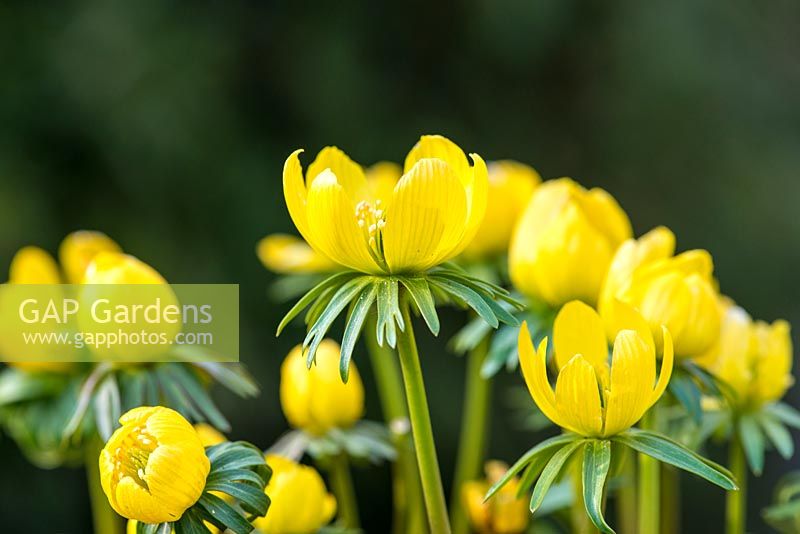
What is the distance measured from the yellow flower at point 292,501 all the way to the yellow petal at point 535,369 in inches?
5.6

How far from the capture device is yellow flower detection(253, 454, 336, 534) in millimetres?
A: 526

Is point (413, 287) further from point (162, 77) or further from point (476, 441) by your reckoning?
point (162, 77)

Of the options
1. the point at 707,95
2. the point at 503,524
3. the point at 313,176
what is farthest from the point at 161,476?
the point at 707,95

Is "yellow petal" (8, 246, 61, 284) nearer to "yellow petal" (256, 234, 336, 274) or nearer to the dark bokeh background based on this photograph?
"yellow petal" (256, 234, 336, 274)

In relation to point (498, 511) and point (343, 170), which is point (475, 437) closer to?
point (498, 511)

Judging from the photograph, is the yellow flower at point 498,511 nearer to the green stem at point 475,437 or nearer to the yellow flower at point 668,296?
the green stem at point 475,437

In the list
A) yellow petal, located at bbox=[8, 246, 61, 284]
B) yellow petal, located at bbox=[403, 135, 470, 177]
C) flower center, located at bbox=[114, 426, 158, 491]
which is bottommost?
flower center, located at bbox=[114, 426, 158, 491]

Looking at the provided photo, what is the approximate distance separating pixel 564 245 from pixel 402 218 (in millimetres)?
155

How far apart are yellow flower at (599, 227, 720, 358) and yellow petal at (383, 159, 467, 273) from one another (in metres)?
0.10

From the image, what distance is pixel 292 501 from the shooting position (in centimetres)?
53

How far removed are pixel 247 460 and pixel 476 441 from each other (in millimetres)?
290

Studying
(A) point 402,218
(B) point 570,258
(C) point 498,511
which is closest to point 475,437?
(C) point 498,511

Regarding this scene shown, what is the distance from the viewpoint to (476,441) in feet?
2.40

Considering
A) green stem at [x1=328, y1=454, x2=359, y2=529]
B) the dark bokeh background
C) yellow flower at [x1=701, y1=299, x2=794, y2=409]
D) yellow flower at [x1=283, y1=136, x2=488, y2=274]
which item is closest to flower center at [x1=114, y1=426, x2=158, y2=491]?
yellow flower at [x1=283, y1=136, x2=488, y2=274]
